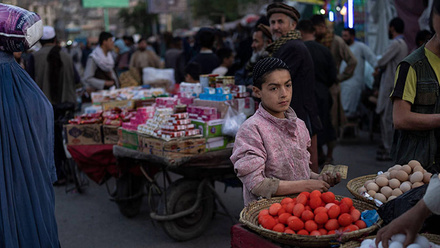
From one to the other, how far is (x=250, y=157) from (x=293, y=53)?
2.32m

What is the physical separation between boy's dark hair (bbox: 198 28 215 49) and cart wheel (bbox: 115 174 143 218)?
8.47ft

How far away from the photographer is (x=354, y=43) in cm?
894

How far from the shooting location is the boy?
249 cm

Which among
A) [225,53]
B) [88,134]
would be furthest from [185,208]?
[225,53]

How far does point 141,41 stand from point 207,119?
7.34 metres

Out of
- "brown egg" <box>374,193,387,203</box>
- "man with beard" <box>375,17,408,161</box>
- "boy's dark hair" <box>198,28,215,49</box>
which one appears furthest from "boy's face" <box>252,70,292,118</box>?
"man with beard" <box>375,17,408,161</box>

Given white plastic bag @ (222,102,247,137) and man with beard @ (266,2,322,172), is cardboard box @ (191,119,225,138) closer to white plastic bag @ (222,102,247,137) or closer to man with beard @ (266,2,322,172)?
white plastic bag @ (222,102,247,137)

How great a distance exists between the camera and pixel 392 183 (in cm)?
257

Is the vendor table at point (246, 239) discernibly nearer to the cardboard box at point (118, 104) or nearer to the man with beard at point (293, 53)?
the man with beard at point (293, 53)

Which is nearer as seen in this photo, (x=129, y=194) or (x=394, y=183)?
(x=394, y=183)

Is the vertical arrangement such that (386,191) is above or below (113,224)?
above

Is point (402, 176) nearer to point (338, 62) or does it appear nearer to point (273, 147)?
point (273, 147)

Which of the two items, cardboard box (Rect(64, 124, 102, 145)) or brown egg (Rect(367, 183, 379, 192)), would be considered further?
cardboard box (Rect(64, 124, 102, 145))

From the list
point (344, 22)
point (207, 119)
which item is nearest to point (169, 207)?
point (207, 119)
